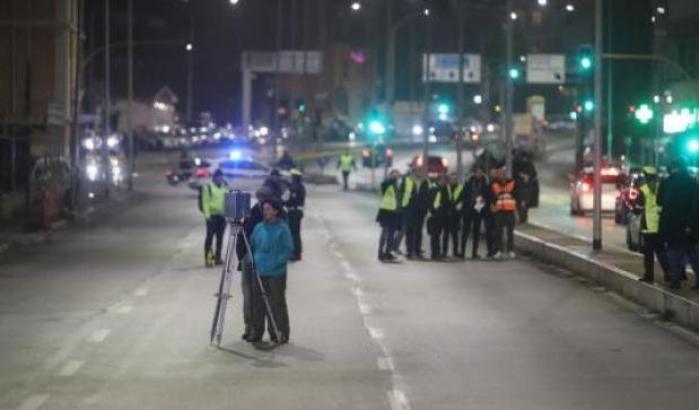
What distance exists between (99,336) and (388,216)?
10920 mm

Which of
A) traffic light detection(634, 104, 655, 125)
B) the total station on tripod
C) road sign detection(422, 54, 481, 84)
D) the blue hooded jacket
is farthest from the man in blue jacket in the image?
road sign detection(422, 54, 481, 84)

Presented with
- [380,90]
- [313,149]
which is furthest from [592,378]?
[380,90]

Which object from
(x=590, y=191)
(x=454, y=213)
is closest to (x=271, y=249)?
(x=454, y=213)

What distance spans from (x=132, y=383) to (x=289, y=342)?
9.40ft

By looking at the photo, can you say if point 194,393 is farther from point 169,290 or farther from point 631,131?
point 631,131

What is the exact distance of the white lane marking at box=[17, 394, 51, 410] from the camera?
1002 cm

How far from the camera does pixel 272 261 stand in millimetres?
13398

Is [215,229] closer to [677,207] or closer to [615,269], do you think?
[615,269]

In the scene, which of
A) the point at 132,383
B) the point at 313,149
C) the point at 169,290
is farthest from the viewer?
the point at 313,149

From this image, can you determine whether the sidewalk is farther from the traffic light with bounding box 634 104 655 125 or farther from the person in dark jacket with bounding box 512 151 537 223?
the traffic light with bounding box 634 104 655 125

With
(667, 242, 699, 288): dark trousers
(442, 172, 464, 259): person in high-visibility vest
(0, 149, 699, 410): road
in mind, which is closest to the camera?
(0, 149, 699, 410): road

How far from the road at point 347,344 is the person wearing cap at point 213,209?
478 mm

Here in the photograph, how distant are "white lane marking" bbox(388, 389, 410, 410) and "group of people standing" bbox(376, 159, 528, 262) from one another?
13887 millimetres

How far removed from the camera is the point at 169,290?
19203 millimetres
